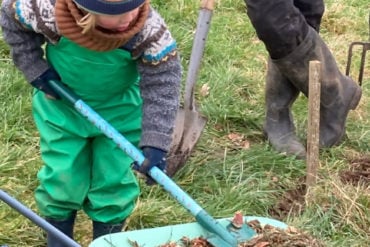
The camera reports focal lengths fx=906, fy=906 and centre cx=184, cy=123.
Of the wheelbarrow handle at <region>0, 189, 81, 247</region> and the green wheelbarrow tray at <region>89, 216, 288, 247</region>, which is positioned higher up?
the wheelbarrow handle at <region>0, 189, 81, 247</region>

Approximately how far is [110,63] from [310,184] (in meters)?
1.21

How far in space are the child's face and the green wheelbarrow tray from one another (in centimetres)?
60

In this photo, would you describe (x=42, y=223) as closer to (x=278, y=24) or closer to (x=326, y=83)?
(x=278, y=24)

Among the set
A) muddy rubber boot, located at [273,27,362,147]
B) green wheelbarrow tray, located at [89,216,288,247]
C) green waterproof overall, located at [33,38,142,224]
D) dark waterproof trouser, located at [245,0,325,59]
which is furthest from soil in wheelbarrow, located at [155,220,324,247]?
muddy rubber boot, located at [273,27,362,147]

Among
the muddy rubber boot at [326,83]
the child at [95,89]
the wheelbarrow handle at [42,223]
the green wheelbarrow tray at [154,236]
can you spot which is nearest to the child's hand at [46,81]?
the child at [95,89]

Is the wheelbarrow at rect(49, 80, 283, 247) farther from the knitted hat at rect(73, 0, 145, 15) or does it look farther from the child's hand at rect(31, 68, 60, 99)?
the knitted hat at rect(73, 0, 145, 15)

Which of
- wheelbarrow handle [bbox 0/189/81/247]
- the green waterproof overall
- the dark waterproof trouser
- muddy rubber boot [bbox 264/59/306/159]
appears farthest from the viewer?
muddy rubber boot [bbox 264/59/306/159]

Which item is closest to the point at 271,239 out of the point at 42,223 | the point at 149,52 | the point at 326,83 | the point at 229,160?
the point at 149,52

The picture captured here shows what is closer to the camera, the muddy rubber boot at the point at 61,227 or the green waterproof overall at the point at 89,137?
the green waterproof overall at the point at 89,137

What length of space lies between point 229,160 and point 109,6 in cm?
167

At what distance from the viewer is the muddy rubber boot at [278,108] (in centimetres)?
425

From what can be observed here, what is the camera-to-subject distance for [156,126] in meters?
2.79

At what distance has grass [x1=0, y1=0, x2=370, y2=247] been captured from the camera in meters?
3.49

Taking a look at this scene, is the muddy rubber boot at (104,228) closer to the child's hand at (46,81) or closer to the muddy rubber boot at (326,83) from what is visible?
the child's hand at (46,81)
